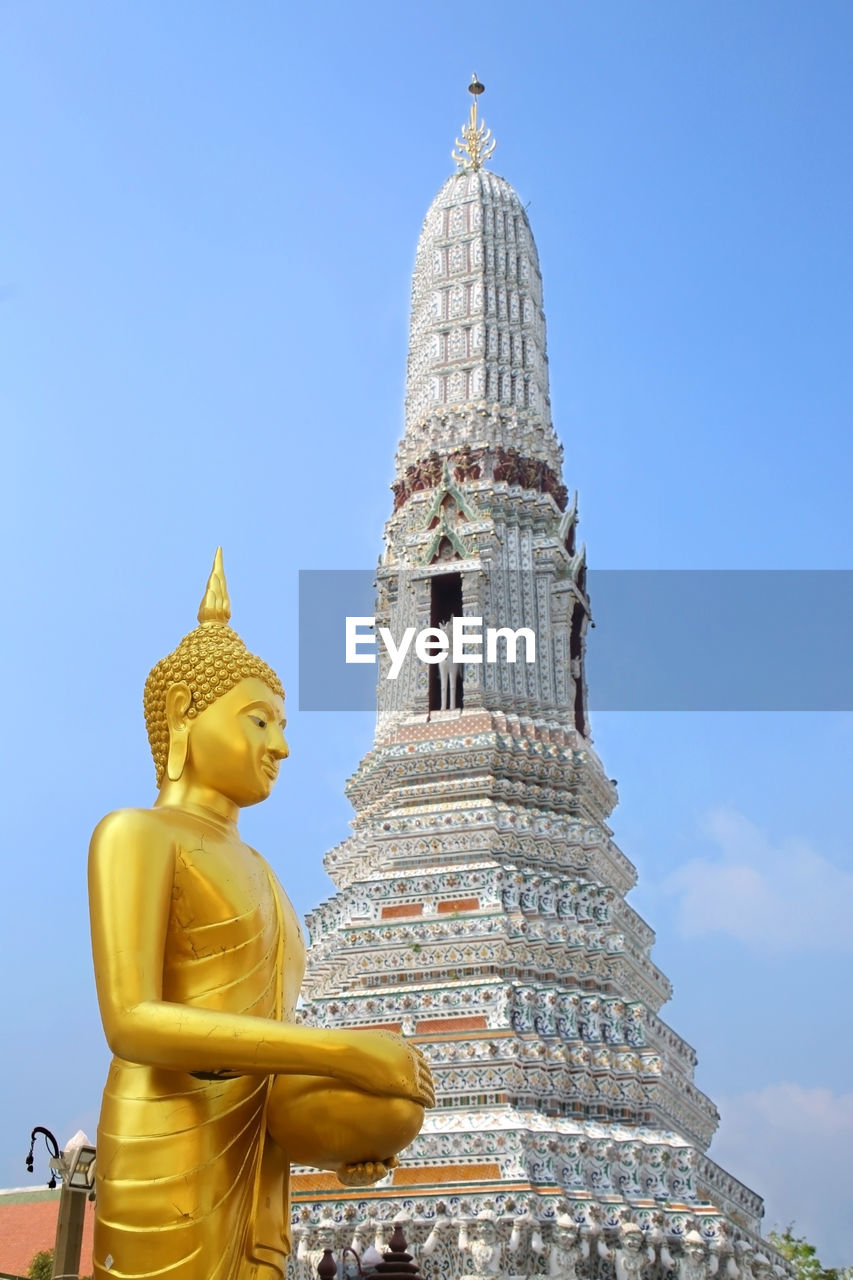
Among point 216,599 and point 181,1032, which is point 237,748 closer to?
point 216,599

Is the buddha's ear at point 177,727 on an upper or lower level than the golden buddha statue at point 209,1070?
upper

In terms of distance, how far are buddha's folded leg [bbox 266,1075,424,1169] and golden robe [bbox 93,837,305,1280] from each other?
0.39 ft

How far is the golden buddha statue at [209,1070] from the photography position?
18.3 ft

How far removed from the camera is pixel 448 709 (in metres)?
20.9

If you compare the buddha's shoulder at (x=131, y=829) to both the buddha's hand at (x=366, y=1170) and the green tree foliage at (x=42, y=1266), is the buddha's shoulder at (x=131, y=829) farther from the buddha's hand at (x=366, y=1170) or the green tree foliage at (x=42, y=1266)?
the green tree foliage at (x=42, y=1266)

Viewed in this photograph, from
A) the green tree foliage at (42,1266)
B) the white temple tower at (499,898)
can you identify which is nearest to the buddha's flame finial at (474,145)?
the white temple tower at (499,898)

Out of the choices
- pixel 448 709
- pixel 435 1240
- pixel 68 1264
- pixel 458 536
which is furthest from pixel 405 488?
pixel 68 1264

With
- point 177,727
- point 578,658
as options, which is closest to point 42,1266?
point 578,658

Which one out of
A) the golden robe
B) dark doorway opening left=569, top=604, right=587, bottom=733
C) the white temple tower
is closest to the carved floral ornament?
the white temple tower

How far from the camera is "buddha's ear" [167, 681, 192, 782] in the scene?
6.79m

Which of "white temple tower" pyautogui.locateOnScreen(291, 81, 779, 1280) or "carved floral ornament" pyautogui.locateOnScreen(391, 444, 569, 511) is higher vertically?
"carved floral ornament" pyautogui.locateOnScreen(391, 444, 569, 511)

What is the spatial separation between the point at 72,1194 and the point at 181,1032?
4.54 metres

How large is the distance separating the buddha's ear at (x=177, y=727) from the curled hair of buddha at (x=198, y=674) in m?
0.03

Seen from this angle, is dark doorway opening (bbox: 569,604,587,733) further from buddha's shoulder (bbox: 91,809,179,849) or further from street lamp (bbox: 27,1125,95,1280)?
buddha's shoulder (bbox: 91,809,179,849)
